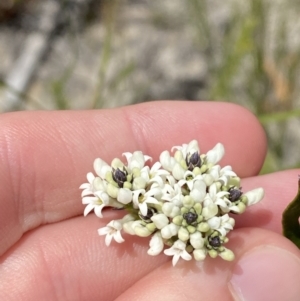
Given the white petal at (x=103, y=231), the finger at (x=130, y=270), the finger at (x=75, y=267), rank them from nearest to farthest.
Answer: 1. the finger at (x=130, y=270)
2. the white petal at (x=103, y=231)
3. the finger at (x=75, y=267)

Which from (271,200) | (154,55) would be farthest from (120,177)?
(154,55)

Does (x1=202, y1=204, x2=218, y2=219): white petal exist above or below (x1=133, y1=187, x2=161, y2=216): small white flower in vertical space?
below

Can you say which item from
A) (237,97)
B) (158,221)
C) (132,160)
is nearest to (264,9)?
(237,97)

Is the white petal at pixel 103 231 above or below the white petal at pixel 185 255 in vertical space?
above

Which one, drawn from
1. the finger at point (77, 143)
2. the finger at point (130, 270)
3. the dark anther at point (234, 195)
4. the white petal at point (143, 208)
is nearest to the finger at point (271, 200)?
the finger at point (77, 143)

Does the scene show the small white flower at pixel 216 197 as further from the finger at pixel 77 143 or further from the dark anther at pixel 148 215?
the finger at pixel 77 143

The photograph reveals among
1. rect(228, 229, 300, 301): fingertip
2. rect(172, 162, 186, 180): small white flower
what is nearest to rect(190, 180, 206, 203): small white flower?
rect(172, 162, 186, 180): small white flower

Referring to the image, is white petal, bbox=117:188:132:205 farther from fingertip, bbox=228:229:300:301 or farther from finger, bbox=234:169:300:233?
finger, bbox=234:169:300:233
